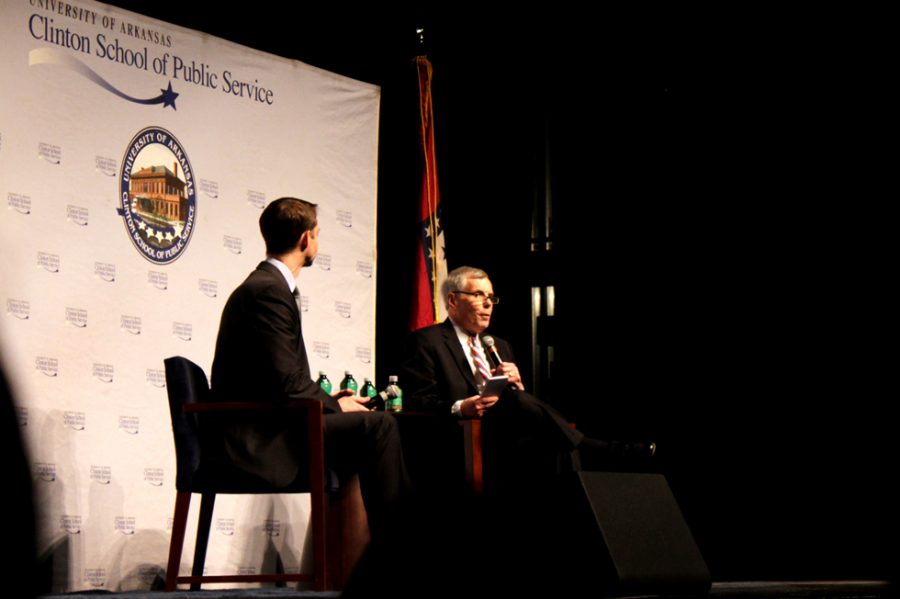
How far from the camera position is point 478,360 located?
15.3 feet

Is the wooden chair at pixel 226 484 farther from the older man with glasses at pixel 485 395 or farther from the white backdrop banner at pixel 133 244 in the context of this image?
the older man with glasses at pixel 485 395

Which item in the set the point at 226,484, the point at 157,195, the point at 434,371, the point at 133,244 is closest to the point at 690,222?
the point at 434,371

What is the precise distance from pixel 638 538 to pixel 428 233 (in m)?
3.13

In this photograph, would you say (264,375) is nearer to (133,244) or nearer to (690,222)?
(133,244)

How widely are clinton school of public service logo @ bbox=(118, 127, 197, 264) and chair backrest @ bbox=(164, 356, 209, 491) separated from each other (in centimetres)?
92

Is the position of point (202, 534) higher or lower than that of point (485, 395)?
lower

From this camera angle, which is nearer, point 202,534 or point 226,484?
point 226,484

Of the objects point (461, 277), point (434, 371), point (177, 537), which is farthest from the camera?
point (461, 277)

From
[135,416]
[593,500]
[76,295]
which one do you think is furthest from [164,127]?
[593,500]

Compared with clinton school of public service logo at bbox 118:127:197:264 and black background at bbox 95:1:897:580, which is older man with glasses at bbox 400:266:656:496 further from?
clinton school of public service logo at bbox 118:127:197:264

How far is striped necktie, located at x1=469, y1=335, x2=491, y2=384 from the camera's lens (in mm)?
4625

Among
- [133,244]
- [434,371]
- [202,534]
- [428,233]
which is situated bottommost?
[202,534]

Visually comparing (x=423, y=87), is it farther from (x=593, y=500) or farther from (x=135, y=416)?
(x=593, y=500)

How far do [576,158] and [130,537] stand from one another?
118 inches
